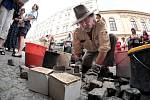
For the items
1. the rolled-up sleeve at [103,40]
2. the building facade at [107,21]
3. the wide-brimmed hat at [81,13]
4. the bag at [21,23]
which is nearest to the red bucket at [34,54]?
the wide-brimmed hat at [81,13]

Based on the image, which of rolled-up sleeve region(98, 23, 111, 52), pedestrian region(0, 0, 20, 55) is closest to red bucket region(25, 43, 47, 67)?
pedestrian region(0, 0, 20, 55)

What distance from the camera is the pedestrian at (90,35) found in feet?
7.43

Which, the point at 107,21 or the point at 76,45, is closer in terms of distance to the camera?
the point at 76,45

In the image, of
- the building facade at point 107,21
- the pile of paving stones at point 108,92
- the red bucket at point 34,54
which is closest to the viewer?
the pile of paving stones at point 108,92

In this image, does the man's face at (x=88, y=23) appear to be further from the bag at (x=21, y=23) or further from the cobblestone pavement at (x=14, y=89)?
the bag at (x=21, y=23)

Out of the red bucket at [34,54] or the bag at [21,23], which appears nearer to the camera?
the red bucket at [34,54]

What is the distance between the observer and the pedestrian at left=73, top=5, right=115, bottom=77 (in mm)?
2264

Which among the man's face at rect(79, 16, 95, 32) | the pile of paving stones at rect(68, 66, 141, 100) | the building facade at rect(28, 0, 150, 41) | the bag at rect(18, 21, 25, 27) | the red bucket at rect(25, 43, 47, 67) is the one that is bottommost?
the pile of paving stones at rect(68, 66, 141, 100)

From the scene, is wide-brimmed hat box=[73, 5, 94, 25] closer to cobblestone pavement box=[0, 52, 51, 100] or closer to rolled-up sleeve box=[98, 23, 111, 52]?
rolled-up sleeve box=[98, 23, 111, 52]

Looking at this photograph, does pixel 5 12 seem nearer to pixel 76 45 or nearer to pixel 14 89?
pixel 76 45

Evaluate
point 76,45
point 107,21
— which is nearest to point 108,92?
point 76,45

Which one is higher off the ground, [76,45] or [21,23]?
[21,23]

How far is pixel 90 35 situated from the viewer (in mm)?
2445

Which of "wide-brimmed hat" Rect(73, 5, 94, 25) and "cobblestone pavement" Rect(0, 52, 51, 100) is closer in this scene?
"cobblestone pavement" Rect(0, 52, 51, 100)
